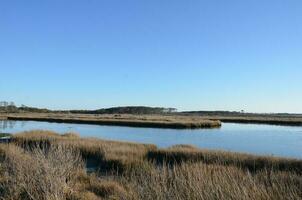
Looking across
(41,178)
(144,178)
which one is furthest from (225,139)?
(144,178)

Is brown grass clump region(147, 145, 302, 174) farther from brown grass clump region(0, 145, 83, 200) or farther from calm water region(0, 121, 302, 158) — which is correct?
calm water region(0, 121, 302, 158)

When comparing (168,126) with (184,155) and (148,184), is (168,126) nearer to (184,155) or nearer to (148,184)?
(184,155)

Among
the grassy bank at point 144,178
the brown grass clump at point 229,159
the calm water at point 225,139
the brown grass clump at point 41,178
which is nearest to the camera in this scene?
the grassy bank at point 144,178

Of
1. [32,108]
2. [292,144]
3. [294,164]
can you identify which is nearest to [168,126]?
[292,144]

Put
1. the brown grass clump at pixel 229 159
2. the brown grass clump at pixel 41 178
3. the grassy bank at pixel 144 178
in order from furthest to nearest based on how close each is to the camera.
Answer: the brown grass clump at pixel 229 159
the brown grass clump at pixel 41 178
the grassy bank at pixel 144 178

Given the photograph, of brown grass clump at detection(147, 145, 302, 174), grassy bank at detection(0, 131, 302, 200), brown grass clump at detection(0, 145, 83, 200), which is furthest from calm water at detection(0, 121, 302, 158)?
brown grass clump at detection(0, 145, 83, 200)

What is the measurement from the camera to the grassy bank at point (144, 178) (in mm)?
5289

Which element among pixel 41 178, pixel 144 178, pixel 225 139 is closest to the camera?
pixel 144 178

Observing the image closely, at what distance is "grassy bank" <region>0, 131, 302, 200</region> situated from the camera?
17.4ft

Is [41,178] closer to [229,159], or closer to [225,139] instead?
[229,159]

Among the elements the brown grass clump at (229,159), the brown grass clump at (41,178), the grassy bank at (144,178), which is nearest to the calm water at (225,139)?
the brown grass clump at (229,159)

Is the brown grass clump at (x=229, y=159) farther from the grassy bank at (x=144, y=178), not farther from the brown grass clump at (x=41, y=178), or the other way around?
the brown grass clump at (x=41, y=178)

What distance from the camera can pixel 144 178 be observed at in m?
6.48

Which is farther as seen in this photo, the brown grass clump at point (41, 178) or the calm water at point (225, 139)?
the calm water at point (225, 139)
